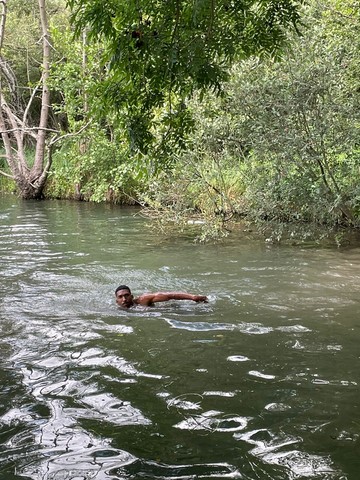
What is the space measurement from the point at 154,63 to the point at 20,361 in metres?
3.33

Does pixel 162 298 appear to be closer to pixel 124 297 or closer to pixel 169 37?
pixel 124 297

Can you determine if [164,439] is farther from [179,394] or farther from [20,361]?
[20,361]

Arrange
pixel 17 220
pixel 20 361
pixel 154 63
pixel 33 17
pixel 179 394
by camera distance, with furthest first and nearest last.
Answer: pixel 33 17, pixel 17 220, pixel 20 361, pixel 179 394, pixel 154 63

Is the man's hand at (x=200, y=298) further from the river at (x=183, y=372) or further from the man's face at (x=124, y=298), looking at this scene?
the man's face at (x=124, y=298)

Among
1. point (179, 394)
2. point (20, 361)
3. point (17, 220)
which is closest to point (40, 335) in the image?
point (20, 361)

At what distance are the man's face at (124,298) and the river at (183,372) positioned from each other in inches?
5.5

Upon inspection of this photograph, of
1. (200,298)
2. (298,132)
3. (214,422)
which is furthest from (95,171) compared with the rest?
(214,422)

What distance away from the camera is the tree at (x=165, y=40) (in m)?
3.97

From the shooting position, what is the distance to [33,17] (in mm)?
29234

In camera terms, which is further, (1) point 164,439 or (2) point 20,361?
(2) point 20,361

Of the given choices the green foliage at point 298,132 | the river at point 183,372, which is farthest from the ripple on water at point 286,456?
the green foliage at point 298,132

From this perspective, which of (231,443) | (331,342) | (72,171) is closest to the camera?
(231,443)

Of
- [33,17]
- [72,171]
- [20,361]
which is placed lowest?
[20,361]

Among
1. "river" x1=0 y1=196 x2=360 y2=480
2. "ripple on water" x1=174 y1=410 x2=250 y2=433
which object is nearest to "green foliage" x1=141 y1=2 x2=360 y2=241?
"river" x1=0 y1=196 x2=360 y2=480
